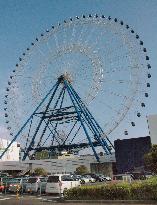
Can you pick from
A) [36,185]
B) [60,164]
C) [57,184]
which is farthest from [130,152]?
[57,184]

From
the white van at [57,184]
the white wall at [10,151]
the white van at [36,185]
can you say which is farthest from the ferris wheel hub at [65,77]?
the white wall at [10,151]

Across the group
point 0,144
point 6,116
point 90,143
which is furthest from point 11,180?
point 0,144

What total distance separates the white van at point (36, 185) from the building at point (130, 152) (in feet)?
197

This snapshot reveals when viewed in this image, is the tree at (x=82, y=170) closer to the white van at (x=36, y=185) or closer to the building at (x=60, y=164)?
the building at (x=60, y=164)

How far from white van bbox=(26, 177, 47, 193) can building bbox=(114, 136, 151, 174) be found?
60.1m

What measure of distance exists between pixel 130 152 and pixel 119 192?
237 ft

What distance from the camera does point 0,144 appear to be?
466 feet

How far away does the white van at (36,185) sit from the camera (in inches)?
1441

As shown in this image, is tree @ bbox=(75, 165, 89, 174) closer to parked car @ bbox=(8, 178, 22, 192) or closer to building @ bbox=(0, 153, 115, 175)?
building @ bbox=(0, 153, 115, 175)

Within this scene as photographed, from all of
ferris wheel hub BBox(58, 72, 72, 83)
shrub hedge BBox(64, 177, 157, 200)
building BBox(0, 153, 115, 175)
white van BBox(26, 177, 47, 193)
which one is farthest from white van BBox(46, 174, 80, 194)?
building BBox(0, 153, 115, 175)

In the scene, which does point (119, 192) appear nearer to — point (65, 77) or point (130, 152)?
point (65, 77)

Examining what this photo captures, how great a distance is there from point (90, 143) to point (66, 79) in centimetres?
2012

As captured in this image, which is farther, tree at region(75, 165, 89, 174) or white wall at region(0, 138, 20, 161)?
white wall at region(0, 138, 20, 161)

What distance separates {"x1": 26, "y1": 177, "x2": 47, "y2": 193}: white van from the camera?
36.6 metres
